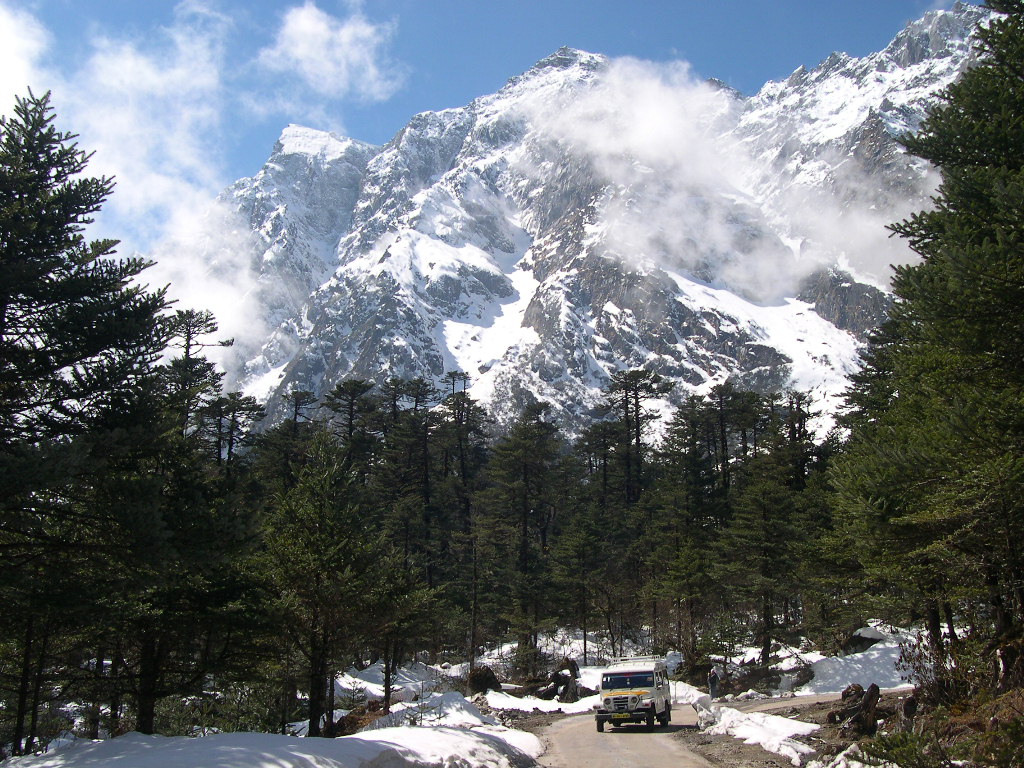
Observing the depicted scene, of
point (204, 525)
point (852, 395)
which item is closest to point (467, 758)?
point (204, 525)

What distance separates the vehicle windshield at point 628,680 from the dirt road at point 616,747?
1.20 meters

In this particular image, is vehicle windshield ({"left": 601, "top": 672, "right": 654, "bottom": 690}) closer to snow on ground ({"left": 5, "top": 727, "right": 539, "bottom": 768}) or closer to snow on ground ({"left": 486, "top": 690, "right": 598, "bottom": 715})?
snow on ground ({"left": 486, "top": 690, "right": 598, "bottom": 715})

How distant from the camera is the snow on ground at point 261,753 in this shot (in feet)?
27.0

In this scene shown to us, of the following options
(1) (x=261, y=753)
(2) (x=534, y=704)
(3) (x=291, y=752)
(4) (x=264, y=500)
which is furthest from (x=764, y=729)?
(2) (x=534, y=704)

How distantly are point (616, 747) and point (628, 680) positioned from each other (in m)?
4.52

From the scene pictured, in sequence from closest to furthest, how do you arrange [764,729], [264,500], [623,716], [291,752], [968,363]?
[291,752] → [968,363] → [264,500] → [764,729] → [623,716]

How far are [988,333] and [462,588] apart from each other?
3815cm

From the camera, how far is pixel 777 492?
32875 millimetres

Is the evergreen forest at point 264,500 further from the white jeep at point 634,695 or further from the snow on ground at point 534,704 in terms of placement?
the white jeep at point 634,695

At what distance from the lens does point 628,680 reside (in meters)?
21.0

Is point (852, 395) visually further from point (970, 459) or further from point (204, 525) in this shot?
point (204, 525)

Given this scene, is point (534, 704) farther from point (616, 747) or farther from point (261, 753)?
point (261, 753)

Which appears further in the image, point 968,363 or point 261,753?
point 968,363

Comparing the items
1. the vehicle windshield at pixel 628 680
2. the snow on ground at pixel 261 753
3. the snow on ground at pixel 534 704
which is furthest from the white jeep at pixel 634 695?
the snow on ground at pixel 261 753
